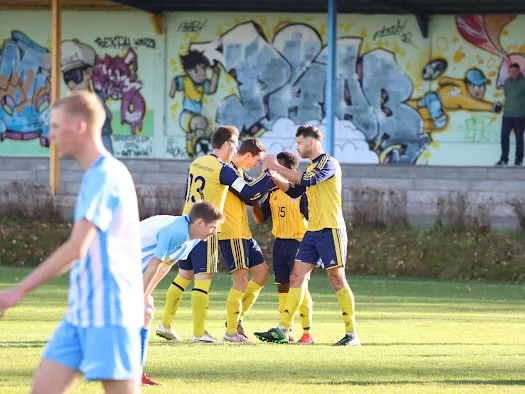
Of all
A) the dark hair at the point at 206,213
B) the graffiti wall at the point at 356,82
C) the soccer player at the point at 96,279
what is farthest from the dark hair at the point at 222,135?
the graffiti wall at the point at 356,82

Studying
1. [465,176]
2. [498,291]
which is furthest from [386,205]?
[465,176]

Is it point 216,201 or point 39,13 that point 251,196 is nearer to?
point 216,201

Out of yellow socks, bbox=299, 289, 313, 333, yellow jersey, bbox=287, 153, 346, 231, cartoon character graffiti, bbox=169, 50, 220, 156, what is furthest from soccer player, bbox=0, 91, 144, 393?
cartoon character graffiti, bbox=169, 50, 220, 156

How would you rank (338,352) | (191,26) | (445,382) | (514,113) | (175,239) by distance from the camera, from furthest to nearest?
1. (191,26)
2. (514,113)
3. (338,352)
4. (445,382)
5. (175,239)

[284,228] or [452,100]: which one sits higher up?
[452,100]

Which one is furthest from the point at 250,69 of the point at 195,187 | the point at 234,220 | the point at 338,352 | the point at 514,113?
the point at 338,352

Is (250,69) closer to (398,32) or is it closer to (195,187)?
(398,32)

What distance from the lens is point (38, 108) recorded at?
3631cm

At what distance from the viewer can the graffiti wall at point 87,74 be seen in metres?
35.3

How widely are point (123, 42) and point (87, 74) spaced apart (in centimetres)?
151

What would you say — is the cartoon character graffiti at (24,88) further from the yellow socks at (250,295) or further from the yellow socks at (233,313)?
the yellow socks at (233,313)

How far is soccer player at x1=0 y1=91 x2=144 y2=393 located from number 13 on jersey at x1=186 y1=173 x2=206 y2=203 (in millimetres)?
6270

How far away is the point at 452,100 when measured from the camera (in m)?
33.5

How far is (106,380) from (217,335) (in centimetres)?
724
